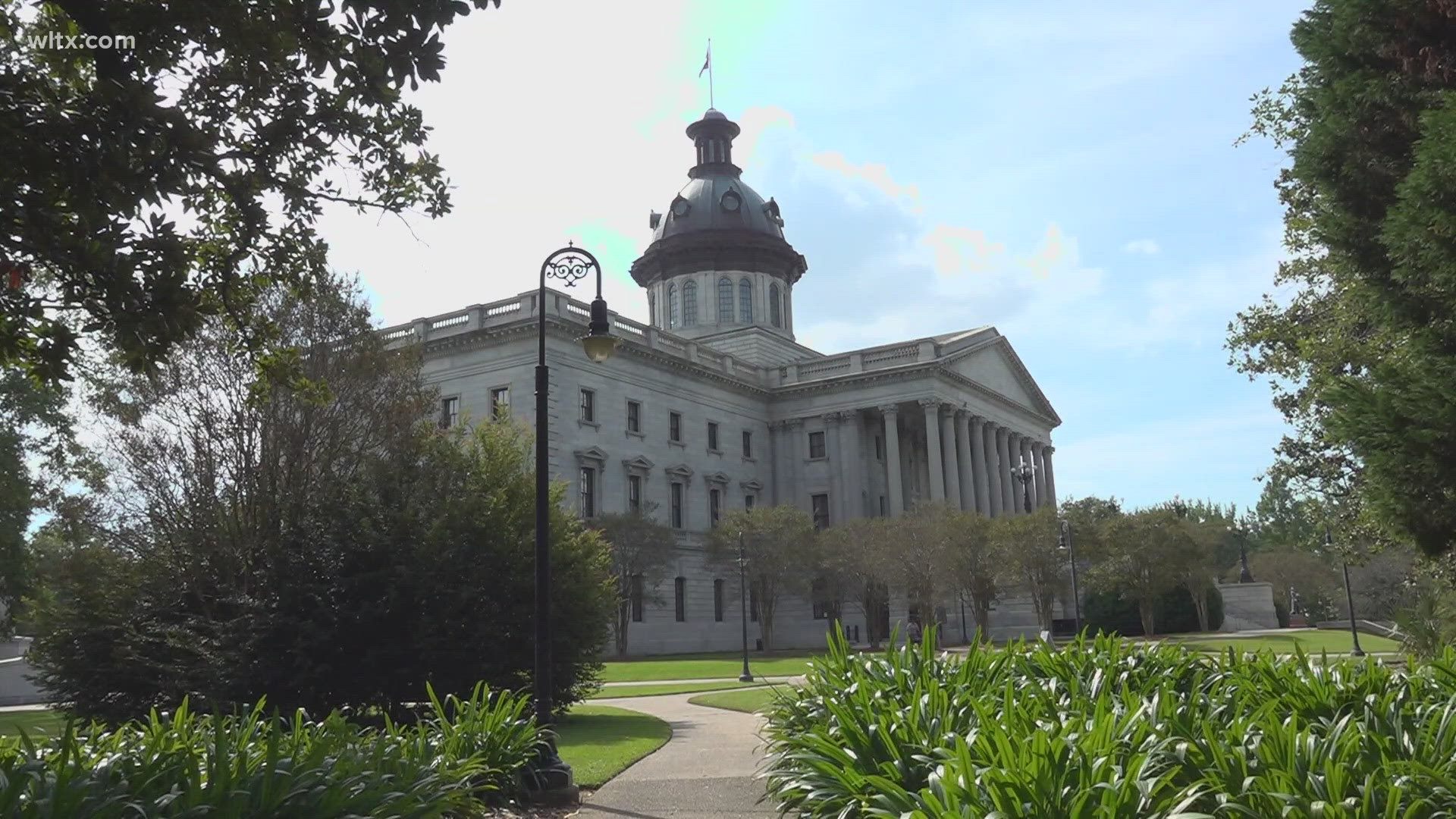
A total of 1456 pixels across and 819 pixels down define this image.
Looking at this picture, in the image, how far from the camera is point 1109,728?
7.68 meters

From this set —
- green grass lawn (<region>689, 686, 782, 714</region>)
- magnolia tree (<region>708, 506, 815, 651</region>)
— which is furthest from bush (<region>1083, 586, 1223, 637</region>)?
green grass lawn (<region>689, 686, 782, 714</region>)


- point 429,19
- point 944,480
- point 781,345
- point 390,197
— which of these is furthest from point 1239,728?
point 781,345

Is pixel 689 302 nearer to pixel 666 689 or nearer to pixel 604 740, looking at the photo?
pixel 666 689

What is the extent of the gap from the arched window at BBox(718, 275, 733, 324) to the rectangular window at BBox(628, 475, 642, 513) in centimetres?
2155

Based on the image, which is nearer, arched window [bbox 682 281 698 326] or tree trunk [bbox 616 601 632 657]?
tree trunk [bbox 616 601 632 657]

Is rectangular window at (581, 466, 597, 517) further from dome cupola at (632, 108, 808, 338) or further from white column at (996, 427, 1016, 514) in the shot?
white column at (996, 427, 1016, 514)

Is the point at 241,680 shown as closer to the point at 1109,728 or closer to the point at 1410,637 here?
the point at 1109,728

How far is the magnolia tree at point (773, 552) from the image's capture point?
5794 centimetres

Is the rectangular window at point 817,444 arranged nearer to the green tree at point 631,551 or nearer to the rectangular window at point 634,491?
the rectangular window at point 634,491

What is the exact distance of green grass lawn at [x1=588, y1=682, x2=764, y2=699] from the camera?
102 ft

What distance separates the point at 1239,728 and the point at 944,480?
65.0m

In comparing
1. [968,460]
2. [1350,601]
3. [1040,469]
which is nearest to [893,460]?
[968,460]

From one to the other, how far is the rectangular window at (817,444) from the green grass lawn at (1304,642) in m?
26.8

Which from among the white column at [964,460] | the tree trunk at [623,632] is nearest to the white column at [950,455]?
the white column at [964,460]
